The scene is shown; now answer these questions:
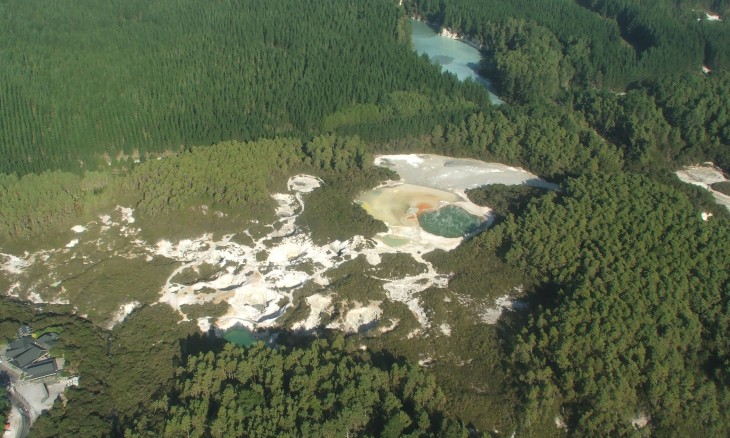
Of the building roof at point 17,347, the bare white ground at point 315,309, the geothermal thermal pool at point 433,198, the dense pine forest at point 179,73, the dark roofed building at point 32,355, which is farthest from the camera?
the dense pine forest at point 179,73

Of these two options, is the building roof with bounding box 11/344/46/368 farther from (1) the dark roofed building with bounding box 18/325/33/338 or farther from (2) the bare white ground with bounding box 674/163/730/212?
(2) the bare white ground with bounding box 674/163/730/212

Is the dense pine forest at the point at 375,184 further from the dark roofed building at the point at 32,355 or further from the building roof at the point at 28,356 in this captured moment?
the building roof at the point at 28,356

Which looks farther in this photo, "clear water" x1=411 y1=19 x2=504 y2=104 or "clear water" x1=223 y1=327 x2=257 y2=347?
"clear water" x1=411 y1=19 x2=504 y2=104

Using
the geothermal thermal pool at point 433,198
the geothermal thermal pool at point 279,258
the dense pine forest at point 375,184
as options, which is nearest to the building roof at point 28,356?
the dense pine forest at point 375,184

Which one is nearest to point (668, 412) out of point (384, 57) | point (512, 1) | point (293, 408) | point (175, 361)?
point (293, 408)

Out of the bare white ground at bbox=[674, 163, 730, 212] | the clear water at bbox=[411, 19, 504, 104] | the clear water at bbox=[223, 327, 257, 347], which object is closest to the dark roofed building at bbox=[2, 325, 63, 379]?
the clear water at bbox=[223, 327, 257, 347]

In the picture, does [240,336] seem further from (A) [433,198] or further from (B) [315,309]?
(A) [433,198]
